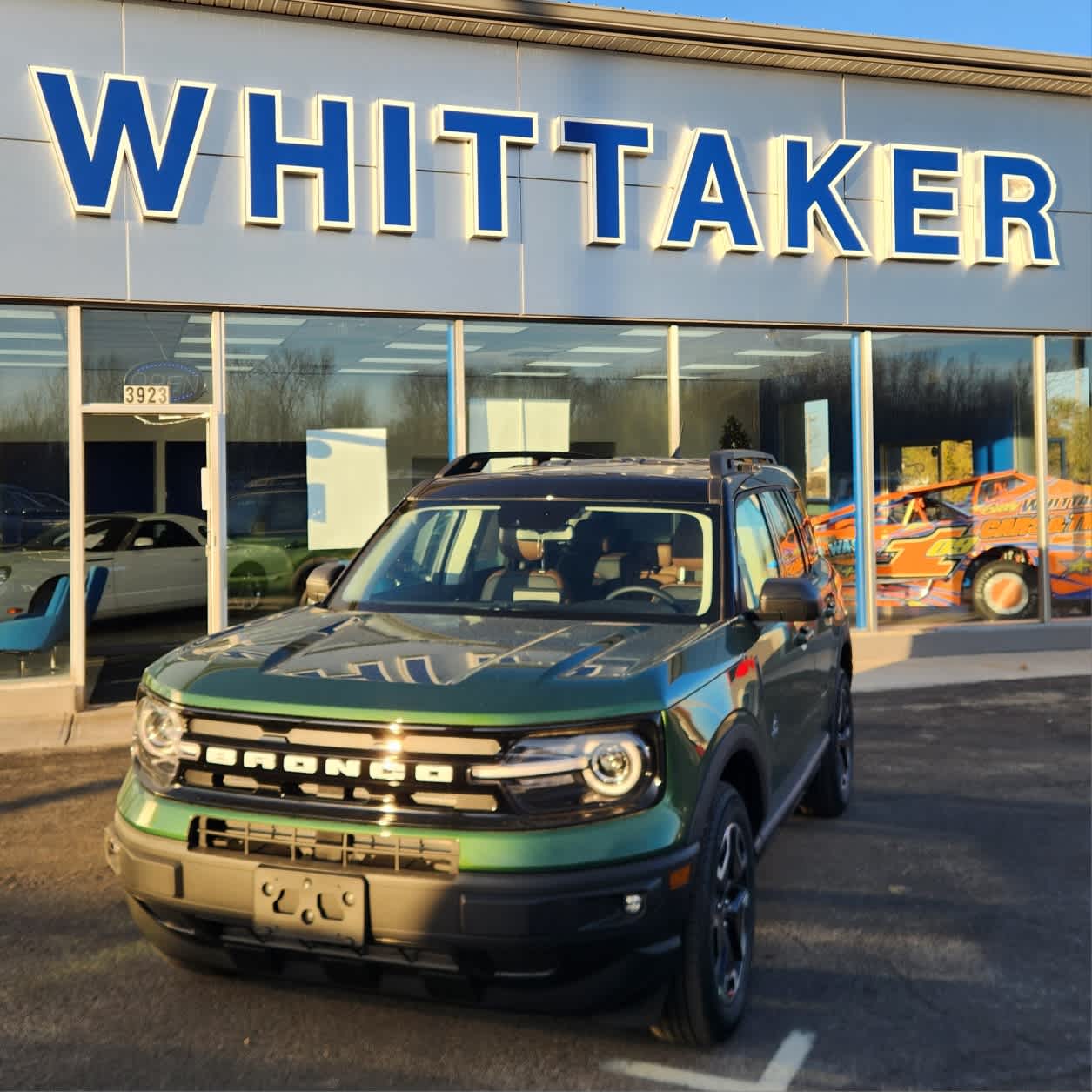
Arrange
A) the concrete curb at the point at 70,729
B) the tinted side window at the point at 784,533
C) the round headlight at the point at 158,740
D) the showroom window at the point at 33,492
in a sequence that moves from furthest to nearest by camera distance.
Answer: the showroom window at the point at 33,492 < the concrete curb at the point at 70,729 < the tinted side window at the point at 784,533 < the round headlight at the point at 158,740

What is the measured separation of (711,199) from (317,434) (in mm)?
4383

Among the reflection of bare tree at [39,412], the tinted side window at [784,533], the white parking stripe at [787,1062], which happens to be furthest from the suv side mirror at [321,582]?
the reflection of bare tree at [39,412]

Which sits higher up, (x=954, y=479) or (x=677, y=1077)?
(x=954, y=479)

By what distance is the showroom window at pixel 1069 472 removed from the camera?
13891 millimetres

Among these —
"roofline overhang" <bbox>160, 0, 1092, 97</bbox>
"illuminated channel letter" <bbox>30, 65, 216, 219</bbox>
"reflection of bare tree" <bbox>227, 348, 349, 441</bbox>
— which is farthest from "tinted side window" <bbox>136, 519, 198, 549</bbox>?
"roofline overhang" <bbox>160, 0, 1092, 97</bbox>

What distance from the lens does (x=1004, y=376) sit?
540 inches

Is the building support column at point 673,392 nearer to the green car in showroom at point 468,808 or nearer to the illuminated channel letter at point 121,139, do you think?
the illuminated channel letter at point 121,139

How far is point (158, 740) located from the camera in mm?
3859

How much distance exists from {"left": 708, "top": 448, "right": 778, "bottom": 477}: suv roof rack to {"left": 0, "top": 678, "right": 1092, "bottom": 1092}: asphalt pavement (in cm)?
178

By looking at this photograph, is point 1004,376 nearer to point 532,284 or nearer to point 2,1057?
point 532,284

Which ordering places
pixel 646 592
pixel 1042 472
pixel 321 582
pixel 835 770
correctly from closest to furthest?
pixel 646 592, pixel 321 582, pixel 835 770, pixel 1042 472

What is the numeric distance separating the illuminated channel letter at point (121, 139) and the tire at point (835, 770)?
22.7 ft

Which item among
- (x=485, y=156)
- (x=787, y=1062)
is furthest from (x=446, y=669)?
(x=485, y=156)

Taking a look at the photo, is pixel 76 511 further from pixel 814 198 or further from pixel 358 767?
pixel 358 767
